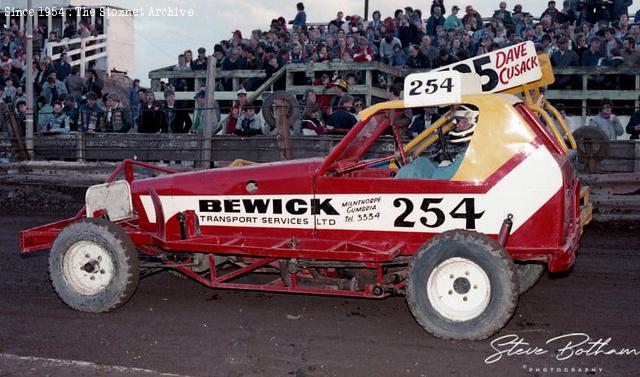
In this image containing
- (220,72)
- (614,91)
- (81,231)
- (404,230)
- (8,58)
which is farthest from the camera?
(8,58)

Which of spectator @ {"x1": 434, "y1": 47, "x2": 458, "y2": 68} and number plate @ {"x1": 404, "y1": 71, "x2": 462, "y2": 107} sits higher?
spectator @ {"x1": 434, "y1": 47, "x2": 458, "y2": 68}

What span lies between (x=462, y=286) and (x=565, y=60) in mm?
9553

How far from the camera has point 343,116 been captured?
40.3 feet

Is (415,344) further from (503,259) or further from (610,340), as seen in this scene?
(610,340)

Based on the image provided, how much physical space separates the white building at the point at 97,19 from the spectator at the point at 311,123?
13.0 m

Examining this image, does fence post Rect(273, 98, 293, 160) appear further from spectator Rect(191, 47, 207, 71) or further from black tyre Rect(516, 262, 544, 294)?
black tyre Rect(516, 262, 544, 294)

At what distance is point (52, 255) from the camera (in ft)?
20.1

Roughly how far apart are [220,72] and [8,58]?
6.85m

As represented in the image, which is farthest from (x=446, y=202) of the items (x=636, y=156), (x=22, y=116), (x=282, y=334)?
(x=22, y=116)

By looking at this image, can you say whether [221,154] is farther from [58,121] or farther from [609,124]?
[609,124]

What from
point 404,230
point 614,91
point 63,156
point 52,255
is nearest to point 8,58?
point 63,156

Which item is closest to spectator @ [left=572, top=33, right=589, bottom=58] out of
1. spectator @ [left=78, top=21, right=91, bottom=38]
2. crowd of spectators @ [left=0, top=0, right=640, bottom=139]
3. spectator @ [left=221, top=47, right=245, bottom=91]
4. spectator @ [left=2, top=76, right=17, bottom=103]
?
crowd of spectators @ [left=0, top=0, right=640, bottom=139]

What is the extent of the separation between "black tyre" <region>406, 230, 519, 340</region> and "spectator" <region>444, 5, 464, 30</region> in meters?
11.3

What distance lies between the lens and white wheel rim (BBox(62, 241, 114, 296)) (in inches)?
239
